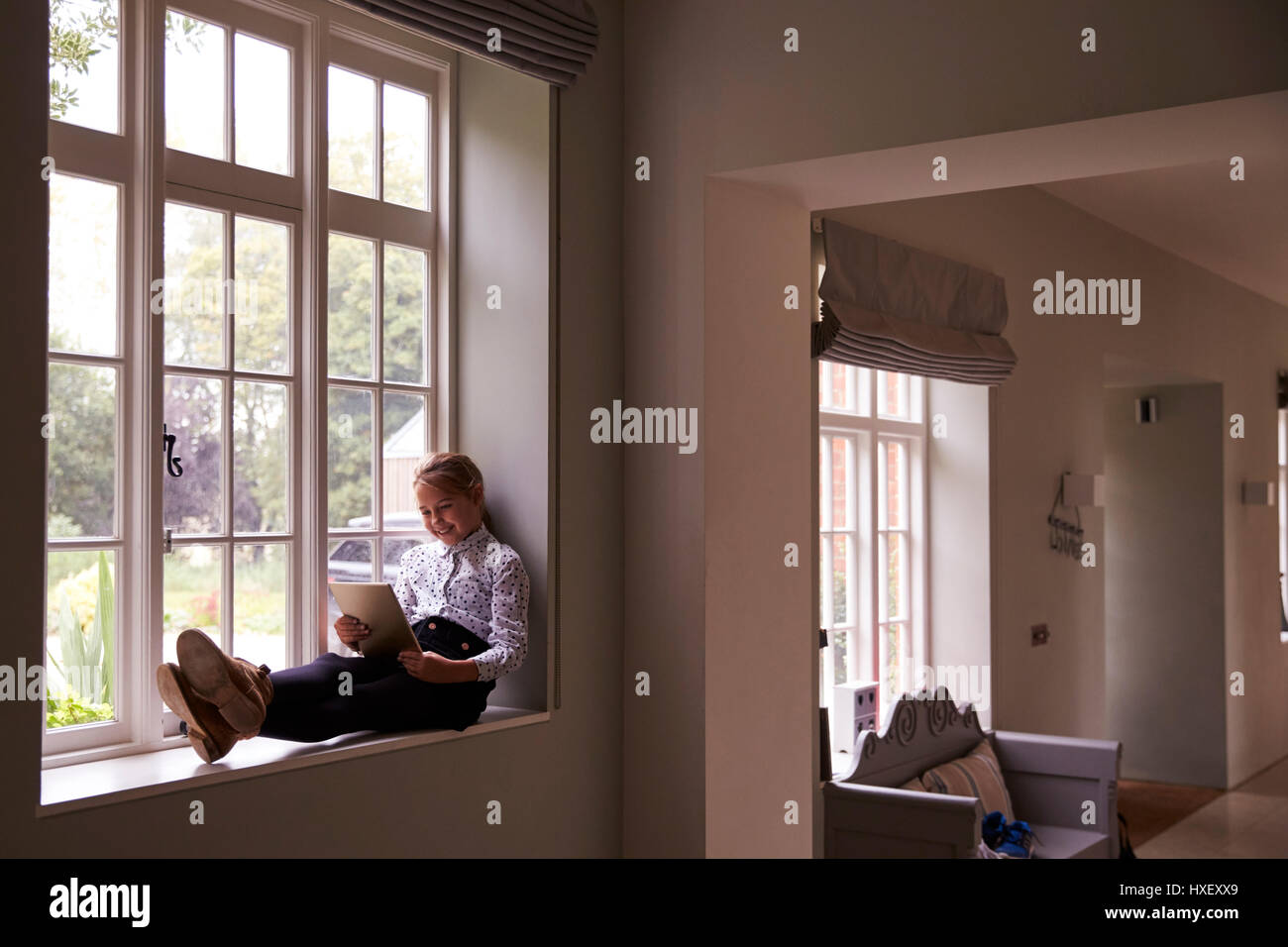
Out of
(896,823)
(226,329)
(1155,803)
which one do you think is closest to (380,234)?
(226,329)

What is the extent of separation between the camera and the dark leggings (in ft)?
8.62

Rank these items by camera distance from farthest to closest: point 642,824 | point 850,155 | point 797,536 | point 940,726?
point 940,726 < point 797,536 < point 642,824 < point 850,155

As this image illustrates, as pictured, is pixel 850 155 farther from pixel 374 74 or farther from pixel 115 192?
pixel 115 192

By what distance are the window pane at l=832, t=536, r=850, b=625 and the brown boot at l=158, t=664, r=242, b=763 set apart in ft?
9.36

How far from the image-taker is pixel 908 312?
454cm

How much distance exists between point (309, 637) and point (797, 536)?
4.96 ft

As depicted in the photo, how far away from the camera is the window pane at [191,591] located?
2.71 m

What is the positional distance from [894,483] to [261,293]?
3135mm

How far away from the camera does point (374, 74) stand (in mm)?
3217

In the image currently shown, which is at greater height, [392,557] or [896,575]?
[392,557]

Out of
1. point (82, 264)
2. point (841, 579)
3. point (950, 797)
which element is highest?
point (82, 264)

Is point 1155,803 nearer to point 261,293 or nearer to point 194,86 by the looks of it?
point 261,293

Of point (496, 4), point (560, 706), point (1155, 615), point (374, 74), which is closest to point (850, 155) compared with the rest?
point (496, 4)

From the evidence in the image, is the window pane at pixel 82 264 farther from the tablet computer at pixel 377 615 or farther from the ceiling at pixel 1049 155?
the ceiling at pixel 1049 155
